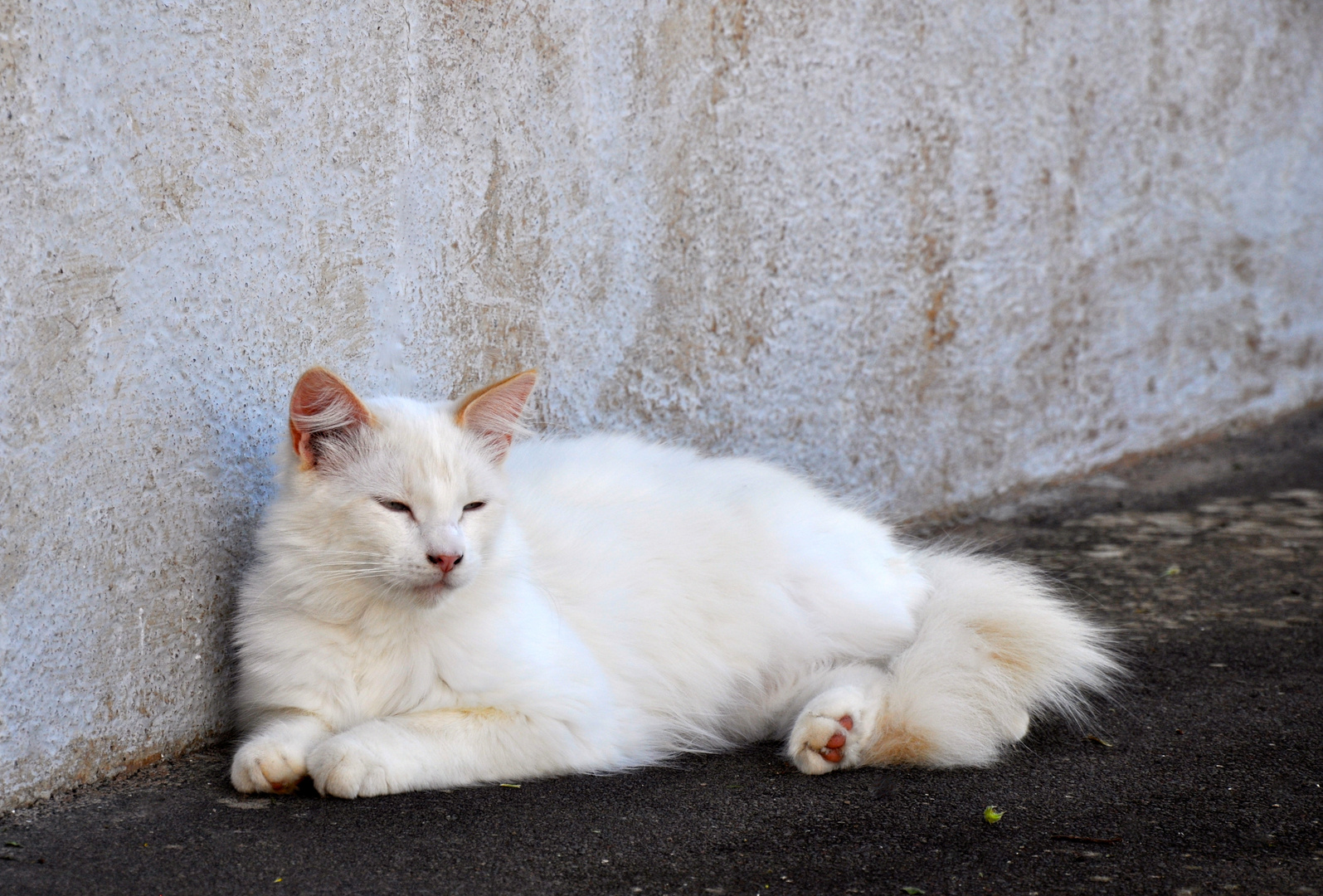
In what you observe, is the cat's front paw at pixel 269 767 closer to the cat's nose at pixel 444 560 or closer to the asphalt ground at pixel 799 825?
the asphalt ground at pixel 799 825

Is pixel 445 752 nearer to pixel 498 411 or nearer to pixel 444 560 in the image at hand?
pixel 444 560

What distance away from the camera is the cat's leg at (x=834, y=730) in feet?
8.92

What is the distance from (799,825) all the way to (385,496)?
42.2 inches

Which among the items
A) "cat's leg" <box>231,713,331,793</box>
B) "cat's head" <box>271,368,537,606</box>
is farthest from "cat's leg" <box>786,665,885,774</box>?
"cat's leg" <box>231,713,331,793</box>

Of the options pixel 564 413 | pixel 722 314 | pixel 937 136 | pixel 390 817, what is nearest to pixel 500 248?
pixel 564 413

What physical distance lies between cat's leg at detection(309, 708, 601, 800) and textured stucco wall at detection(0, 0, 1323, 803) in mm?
520

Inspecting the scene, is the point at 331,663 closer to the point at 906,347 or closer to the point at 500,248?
the point at 500,248

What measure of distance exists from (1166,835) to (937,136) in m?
2.99

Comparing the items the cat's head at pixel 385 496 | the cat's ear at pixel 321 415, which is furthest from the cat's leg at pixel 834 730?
the cat's ear at pixel 321 415

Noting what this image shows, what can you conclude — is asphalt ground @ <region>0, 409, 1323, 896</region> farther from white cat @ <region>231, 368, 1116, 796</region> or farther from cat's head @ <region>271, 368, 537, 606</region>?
cat's head @ <region>271, 368, 537, 606</region>

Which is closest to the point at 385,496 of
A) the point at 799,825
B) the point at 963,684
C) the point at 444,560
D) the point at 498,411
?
the point at 444,560

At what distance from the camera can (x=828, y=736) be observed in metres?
2.71

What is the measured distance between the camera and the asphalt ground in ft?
7.10

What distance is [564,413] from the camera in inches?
143
